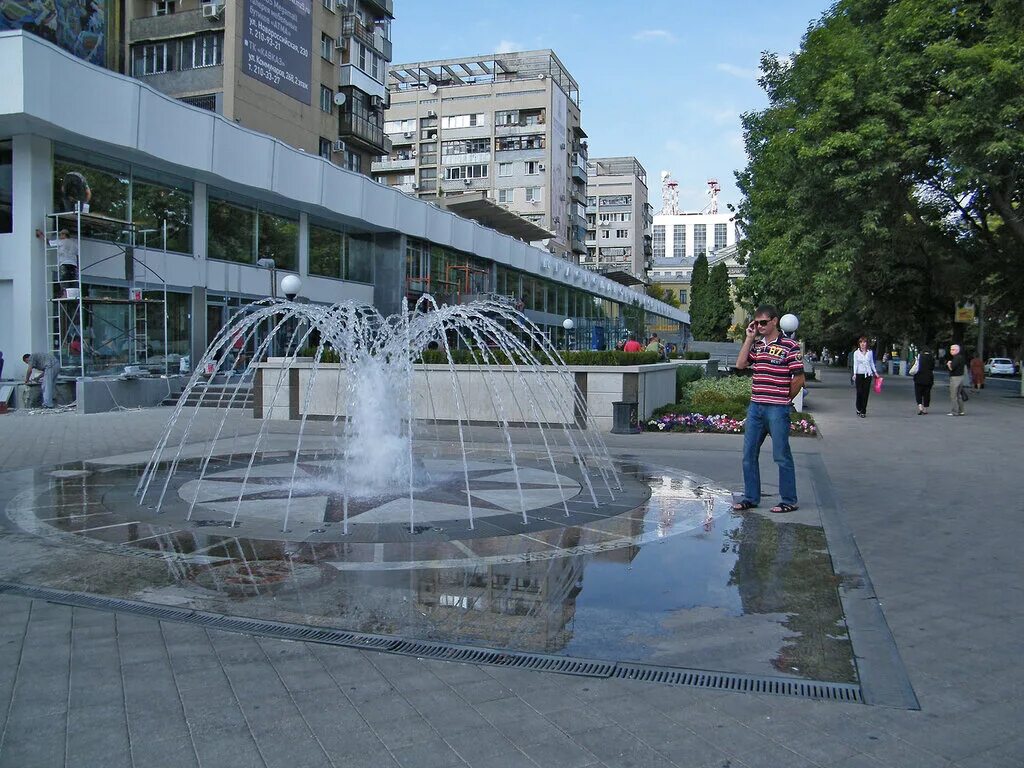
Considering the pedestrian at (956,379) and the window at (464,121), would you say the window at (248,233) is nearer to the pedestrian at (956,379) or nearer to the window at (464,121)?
the pedestrian at (956,379)

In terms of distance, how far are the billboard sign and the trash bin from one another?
26706 millimetres

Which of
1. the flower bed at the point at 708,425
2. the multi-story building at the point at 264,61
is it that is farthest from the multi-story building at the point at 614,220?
the flower bed at the point at 708,425

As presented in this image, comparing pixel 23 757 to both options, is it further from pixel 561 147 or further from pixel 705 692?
pixel 561 147

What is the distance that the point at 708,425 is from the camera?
53.5ft

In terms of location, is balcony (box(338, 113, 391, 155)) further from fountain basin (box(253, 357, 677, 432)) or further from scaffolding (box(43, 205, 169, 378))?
fountain basin (box(253, 357, 677, 432))

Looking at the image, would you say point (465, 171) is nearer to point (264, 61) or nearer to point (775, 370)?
point (264, 61)

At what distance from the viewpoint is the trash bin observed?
1566 centimetres

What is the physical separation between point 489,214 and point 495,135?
3234cm

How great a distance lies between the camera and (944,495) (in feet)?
30.5

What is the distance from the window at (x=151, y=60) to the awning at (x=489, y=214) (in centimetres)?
1438

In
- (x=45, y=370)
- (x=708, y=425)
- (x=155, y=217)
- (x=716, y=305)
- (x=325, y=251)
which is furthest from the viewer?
(x=716, y=305)

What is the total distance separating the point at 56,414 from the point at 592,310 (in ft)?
157

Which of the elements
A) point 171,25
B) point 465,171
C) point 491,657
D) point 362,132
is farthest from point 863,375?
point 465,171

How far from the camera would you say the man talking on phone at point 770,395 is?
7926 mm
